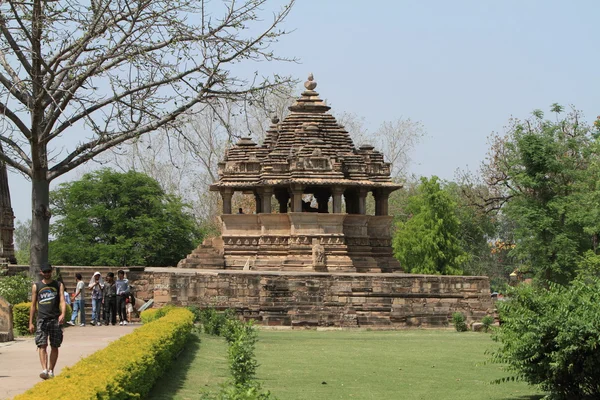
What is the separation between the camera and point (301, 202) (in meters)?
27.0

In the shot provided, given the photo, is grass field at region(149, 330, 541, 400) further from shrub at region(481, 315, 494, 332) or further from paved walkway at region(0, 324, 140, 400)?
shrub at region(481, 315, 494, 332)

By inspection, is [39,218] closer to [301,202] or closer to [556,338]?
[556,338]

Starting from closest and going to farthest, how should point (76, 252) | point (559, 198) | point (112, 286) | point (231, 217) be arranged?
1. point (112, 286)
2. point (231, 217)
3. point (559, 198)
4. point (76, 252)

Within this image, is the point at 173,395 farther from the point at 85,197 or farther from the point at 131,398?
the point at 85,197

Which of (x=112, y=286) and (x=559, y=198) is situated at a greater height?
(x=559, y=198)

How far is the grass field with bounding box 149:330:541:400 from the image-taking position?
11.6 metres

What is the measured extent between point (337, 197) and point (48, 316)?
1666 centimetres

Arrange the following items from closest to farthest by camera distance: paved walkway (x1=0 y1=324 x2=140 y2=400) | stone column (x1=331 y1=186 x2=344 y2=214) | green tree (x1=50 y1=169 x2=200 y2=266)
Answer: paved walkway (x1=0 y1=324 x2=140 y2=400) < stone column (x1=331 y1=186 x2=344 y2=214) < green tree (x1=50 y1=169 x2=200 y2=266)

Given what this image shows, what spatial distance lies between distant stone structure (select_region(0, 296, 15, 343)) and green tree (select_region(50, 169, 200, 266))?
20.1 m

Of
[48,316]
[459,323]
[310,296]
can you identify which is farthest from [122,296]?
[48,316]

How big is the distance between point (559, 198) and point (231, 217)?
9.95 m

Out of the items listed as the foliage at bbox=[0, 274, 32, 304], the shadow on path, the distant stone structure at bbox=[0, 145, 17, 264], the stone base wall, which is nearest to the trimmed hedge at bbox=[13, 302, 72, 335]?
the foliage at bbox=[0, 274, 32, 304]

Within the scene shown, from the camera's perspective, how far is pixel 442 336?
19.8 metres

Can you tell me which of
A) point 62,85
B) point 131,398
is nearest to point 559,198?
point 62,85
